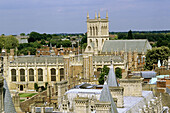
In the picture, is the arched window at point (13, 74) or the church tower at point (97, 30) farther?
the church tower at point (97, 30)

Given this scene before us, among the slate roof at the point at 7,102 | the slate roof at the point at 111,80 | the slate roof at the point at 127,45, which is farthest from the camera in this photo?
the slate roof at the point at 127,45

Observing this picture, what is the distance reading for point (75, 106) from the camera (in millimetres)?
22219

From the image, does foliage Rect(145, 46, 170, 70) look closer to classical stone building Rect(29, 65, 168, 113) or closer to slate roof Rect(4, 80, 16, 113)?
classical stone building Rect(29, 65, 168, 113)

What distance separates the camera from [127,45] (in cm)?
9138

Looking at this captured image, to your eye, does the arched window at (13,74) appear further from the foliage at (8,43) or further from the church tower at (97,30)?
the foliage at (8,43)

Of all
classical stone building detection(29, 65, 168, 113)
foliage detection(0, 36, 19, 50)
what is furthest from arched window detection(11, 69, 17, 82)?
foliage detection(0, 36, 19, 50)

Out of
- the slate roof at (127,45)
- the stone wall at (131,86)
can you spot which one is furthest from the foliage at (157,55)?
the stone wall at (131,86)

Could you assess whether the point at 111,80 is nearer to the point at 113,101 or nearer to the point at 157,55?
the point at 113,101

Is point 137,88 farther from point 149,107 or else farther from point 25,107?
point 25,107

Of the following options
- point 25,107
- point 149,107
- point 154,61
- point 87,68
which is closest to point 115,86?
point 149,107

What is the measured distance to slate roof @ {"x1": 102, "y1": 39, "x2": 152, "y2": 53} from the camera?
89.8 metres

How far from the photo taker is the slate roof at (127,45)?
89.8m

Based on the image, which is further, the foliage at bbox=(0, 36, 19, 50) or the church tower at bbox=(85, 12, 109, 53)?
the foliage at bbox=(0, 36, 19, 50)

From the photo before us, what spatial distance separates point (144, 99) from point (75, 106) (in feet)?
18.9
